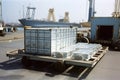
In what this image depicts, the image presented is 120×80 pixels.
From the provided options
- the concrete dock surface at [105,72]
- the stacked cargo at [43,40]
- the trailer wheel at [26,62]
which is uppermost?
the stacked cargo at [43,40]

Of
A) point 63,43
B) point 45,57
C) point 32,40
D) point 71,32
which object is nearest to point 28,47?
point 32,40

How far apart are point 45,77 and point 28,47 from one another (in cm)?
203

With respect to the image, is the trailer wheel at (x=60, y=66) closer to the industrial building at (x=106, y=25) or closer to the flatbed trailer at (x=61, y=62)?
the flatbed trailer at (x=61, y=62)

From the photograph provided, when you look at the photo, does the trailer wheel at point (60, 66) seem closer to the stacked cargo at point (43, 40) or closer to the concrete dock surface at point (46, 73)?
the concrete dock surface at point (46, 73)

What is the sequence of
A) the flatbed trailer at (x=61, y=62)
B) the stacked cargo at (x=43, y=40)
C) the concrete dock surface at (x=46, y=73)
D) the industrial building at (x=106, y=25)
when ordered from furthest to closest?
the industrial building at (x=106, y=25) < the stacked cargo at (x=43, y=40) < the flatbed trailer at (x=61, y=62) < the concrete dock surface at (x=46, y=73)

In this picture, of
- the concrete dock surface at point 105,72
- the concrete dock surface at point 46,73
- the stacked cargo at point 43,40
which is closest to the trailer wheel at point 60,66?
the concrete dock surface at point 46,73

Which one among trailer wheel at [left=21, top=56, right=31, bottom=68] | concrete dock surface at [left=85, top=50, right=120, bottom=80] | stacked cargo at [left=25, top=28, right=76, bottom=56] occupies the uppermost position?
stacked cargo at [left=25, top=28, right=76, bottom=56]

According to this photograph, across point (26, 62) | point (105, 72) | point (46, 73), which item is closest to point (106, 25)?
point (105, 72)

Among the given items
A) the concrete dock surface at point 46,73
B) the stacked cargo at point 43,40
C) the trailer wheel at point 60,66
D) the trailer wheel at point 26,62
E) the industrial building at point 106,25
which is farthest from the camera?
the industrial building at point 106,25

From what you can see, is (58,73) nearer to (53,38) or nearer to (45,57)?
(45,57)

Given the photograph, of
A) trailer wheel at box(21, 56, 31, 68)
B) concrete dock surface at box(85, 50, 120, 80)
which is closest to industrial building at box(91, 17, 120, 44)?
concrete dock surface at box(85, 50, 120, 80)

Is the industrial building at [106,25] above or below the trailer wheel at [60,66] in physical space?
above

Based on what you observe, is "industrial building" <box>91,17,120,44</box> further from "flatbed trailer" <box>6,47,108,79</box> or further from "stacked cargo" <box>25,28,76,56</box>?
"flatbed trailer" <box>6,47,108,79</box>

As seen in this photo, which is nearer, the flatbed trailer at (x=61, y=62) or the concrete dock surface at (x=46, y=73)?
the concrete dock surface at (x=46, y=73)
